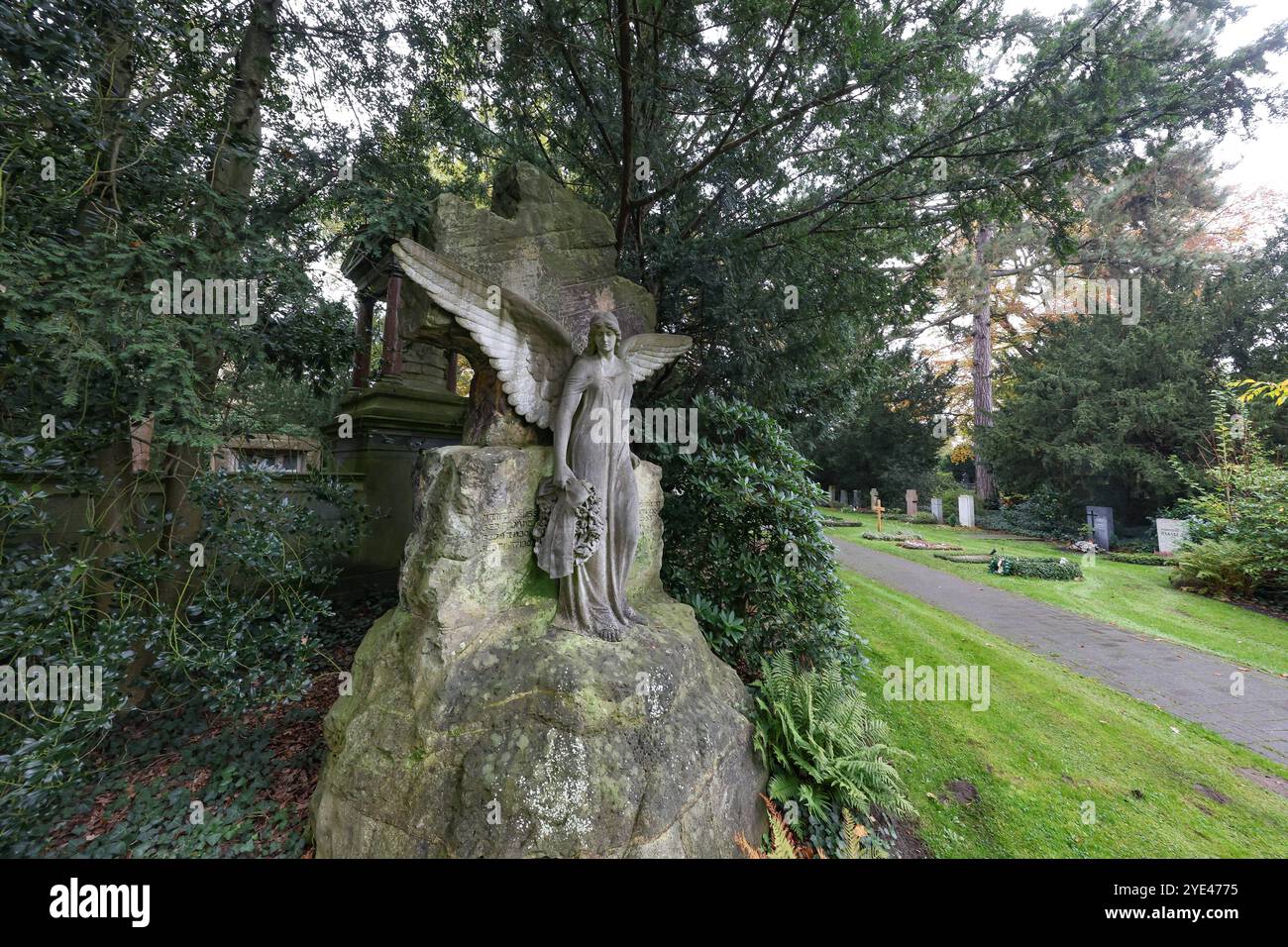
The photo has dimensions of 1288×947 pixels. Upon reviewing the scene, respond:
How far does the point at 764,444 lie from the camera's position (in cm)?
448

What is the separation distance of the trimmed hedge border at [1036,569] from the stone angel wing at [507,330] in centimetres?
1040

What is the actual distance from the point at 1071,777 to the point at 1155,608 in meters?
6.39

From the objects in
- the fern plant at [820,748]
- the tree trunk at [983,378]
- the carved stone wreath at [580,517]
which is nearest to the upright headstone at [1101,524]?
the tree trunk at [983,378]

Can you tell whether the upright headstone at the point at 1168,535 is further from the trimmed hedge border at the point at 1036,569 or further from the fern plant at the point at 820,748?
the fern plant at the point at 820,748

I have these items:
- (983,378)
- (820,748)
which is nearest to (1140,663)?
(820,748)

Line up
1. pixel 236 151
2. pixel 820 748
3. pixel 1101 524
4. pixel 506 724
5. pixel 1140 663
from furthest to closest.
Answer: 1. pixel 1101 524
2. pixel 1140 663
3. pixel 236 151
4. pixel 820 748
5. pixel 506 724

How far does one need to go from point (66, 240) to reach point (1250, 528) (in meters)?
15.8

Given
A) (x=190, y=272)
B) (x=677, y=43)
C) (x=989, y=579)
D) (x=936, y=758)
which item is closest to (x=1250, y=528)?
(x=989, y=579)

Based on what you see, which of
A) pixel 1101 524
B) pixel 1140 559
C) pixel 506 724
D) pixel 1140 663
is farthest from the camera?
pixel 1101 524

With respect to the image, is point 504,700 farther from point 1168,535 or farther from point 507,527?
point 1168,535

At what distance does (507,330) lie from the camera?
10.1ft

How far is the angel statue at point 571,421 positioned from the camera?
115 inches

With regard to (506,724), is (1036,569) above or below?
below
